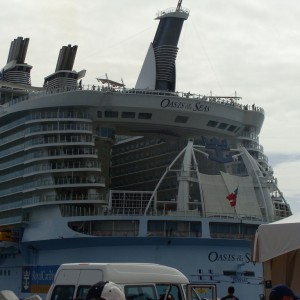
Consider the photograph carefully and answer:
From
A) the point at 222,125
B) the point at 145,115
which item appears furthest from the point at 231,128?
the point at 145,115


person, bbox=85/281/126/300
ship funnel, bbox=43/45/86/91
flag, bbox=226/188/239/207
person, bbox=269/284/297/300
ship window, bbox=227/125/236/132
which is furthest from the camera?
ship funnel, bbox=43/45/86/91

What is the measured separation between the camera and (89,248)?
39812 mm

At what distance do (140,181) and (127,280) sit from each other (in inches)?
1441

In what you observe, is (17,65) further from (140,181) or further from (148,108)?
(148,108)

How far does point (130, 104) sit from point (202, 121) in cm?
465

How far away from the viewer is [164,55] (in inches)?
1948

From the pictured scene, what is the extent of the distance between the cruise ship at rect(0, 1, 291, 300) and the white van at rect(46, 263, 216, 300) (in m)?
25.9

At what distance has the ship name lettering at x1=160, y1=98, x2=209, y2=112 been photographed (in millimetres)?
43781

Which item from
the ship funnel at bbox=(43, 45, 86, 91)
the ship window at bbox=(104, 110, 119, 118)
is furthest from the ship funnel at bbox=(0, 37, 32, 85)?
A: the ship window at bbox=(104, 110, 119, 118)

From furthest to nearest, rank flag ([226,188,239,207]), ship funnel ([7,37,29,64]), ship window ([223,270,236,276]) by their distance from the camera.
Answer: ship funnel ([7,37,29,64]), flag ([226,188,239,207]), ship window ([223,270,236,276])

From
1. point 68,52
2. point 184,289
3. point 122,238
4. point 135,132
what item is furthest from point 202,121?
point 184,289

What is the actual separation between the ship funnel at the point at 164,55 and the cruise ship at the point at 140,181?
7 cm

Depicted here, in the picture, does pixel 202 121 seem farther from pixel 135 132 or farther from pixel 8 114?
pixel 8 114

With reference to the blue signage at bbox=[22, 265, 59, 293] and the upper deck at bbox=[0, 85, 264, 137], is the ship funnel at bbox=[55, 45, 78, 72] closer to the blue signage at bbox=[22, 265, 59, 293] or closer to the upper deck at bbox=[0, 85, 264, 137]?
the upper deck at bbox=[0, 85, 264, 137]
